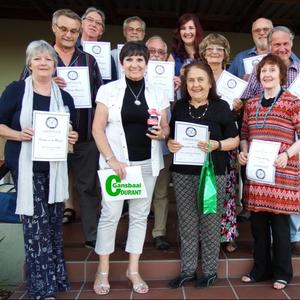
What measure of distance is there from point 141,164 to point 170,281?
102 centimetres

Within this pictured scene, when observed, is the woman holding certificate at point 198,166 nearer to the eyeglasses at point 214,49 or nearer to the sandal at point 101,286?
the eyeglasses at point 214,49

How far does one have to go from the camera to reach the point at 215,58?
3.08 metres

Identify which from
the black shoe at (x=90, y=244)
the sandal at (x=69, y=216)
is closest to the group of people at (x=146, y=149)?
the black shoe at (x=90, y=244)

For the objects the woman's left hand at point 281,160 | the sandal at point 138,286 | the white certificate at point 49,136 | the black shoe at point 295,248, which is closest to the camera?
the white certificate at point 49,136

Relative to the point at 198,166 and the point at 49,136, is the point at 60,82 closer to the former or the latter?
the point at 49,136

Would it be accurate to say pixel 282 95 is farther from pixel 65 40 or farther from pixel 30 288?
pixel 30 288

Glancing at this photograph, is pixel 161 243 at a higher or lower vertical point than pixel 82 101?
lower

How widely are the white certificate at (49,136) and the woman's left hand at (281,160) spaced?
1.44 metres

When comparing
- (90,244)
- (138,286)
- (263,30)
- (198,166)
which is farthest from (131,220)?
(263,30)

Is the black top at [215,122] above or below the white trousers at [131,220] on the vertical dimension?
above

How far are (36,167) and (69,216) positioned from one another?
1.47 meters

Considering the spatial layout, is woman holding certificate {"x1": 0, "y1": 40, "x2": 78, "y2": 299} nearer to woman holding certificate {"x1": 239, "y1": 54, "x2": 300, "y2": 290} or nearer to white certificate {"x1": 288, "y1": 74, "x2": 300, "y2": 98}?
woman holding certificate {"x1": 239, "y1": 54, "x2": 300, "y2": 290}

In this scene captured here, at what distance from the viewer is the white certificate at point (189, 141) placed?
2732mm

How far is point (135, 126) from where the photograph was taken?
266cm
